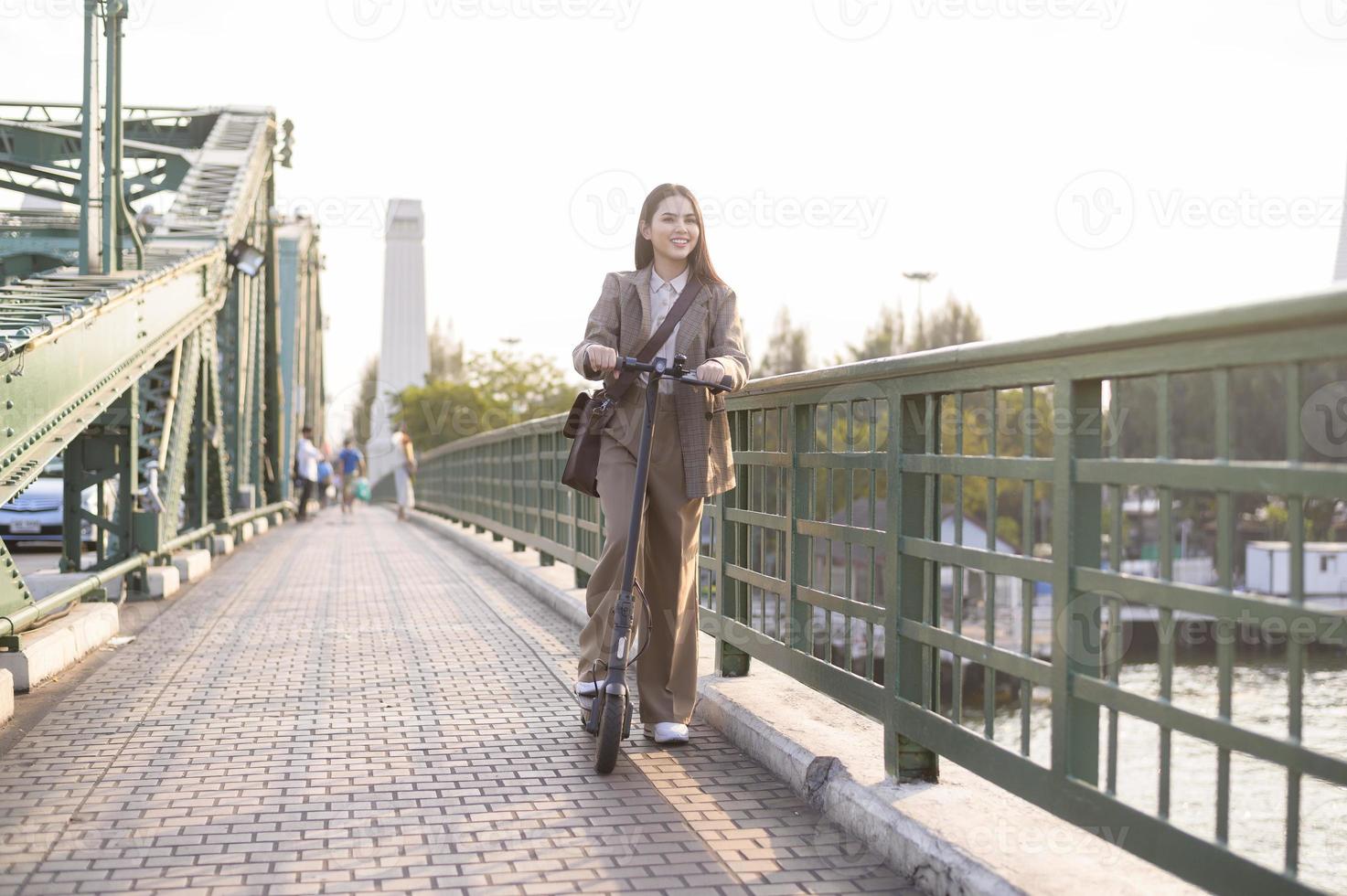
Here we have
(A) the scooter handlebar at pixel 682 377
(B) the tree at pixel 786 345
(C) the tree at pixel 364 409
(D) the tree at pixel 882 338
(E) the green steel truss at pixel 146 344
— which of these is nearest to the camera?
(A) the scooter handlebar at pixel 682 377

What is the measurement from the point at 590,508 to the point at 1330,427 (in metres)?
6.51

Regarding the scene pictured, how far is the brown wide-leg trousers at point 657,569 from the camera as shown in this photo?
4781mm

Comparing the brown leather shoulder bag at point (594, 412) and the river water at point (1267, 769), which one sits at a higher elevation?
the brown leather shoulder bag at point (594, 412)

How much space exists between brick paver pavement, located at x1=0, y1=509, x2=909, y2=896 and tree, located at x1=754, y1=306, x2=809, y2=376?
77.7 metres

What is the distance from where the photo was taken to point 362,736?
A: 512 cm

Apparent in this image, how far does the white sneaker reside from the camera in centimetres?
Result: 488

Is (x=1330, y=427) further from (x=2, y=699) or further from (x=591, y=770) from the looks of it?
(x=2, y=699)

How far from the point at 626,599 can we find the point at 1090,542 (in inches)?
77.4

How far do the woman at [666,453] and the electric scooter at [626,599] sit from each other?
0.14 meters

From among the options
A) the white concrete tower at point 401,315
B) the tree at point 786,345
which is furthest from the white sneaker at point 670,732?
the white concrete tower at point 401,315

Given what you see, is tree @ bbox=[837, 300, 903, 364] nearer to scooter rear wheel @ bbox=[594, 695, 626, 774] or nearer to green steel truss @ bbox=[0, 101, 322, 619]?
green steel truss @ bbox=[0, 101, 322, 619]

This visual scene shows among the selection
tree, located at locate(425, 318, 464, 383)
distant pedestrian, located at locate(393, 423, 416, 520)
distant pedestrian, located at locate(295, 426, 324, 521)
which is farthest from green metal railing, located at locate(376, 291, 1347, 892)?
tree, located at locate(425, 318, 464, 383)

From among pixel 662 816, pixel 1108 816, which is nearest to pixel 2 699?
pixel 662 816

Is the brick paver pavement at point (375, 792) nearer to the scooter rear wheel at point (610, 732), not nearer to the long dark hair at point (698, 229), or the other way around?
the scooter rear wheel at point (610, 732)
